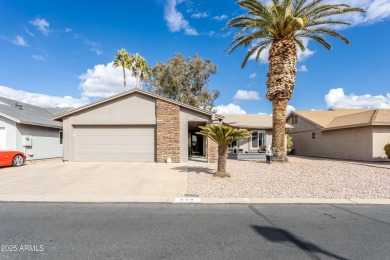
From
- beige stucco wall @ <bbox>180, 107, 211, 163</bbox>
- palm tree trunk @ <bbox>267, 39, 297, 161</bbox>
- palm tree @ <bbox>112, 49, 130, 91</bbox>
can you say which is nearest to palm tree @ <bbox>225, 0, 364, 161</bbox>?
palm tree trunk @ <bbox>267, 39, 297, 161</bbox>

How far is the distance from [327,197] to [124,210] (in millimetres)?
6330

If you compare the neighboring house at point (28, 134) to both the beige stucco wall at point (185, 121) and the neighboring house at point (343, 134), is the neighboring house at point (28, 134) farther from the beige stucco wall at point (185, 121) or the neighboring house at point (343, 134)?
the neighboring house at point (343, 134)

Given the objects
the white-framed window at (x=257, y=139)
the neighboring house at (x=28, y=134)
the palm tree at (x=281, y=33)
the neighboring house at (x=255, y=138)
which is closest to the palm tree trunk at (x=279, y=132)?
the palm tree at (x=281, y=33)

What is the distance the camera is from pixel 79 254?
3.53m

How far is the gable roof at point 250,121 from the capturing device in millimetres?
20828

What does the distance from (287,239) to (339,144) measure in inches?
759

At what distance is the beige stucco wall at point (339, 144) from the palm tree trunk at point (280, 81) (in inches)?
310

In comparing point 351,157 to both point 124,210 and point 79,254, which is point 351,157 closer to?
point 124,210

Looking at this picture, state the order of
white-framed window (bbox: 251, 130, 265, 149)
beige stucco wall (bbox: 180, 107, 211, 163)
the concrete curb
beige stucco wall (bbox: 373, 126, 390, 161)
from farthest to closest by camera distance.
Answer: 1. white-framed window (bbox: 251, 130, 265, 149)
2. beige stucco wall (bbox: 373, 126, 390, 161)
3. beige stucco wall (bbox: 180, 107, 211, 163)
4. the concrete curb

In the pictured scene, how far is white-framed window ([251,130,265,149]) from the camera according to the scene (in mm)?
21141

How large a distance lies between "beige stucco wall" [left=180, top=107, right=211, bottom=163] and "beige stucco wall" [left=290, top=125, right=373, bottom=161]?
12825 millimetres

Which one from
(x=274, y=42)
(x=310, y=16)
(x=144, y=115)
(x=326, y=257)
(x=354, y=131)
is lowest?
(x=326, y=257)

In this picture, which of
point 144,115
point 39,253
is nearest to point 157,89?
point 144,115

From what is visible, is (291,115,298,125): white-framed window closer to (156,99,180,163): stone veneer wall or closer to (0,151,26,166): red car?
(156,99,180,163): stone veneer wall
